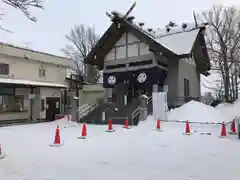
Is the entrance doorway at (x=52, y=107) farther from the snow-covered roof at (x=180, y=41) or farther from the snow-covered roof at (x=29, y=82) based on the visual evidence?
the snow-covered roof at (x=180, y=41)

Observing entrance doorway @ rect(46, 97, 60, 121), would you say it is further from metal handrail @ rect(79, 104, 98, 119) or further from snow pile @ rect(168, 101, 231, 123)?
snow pile @ rect(168, 101, 231, 123)

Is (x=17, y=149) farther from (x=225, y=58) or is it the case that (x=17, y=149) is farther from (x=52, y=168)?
(x=225, y=58)

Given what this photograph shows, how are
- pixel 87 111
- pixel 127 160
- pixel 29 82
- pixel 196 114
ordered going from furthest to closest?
pixel 29 82 < pixel 87 111 < pixel 196 114 < pixel 127 160

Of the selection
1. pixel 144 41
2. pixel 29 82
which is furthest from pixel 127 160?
pixel 29 82

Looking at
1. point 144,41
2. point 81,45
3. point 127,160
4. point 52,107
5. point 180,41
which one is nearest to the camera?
point 127,160

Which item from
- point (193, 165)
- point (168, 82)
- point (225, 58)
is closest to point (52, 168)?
point (193, 165)

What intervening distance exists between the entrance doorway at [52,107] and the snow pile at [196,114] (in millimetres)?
12377

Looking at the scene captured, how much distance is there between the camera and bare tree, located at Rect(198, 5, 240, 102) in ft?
90.7

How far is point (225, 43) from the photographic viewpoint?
28.4 meters

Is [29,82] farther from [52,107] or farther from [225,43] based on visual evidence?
[225,43]

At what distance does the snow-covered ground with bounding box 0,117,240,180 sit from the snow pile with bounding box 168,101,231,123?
18.5 feet

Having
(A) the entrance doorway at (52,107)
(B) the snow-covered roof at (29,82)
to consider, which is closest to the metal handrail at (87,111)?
(A) the entrance doorway at (52,107)

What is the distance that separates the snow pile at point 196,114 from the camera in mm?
15961

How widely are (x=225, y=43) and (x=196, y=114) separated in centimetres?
1575
